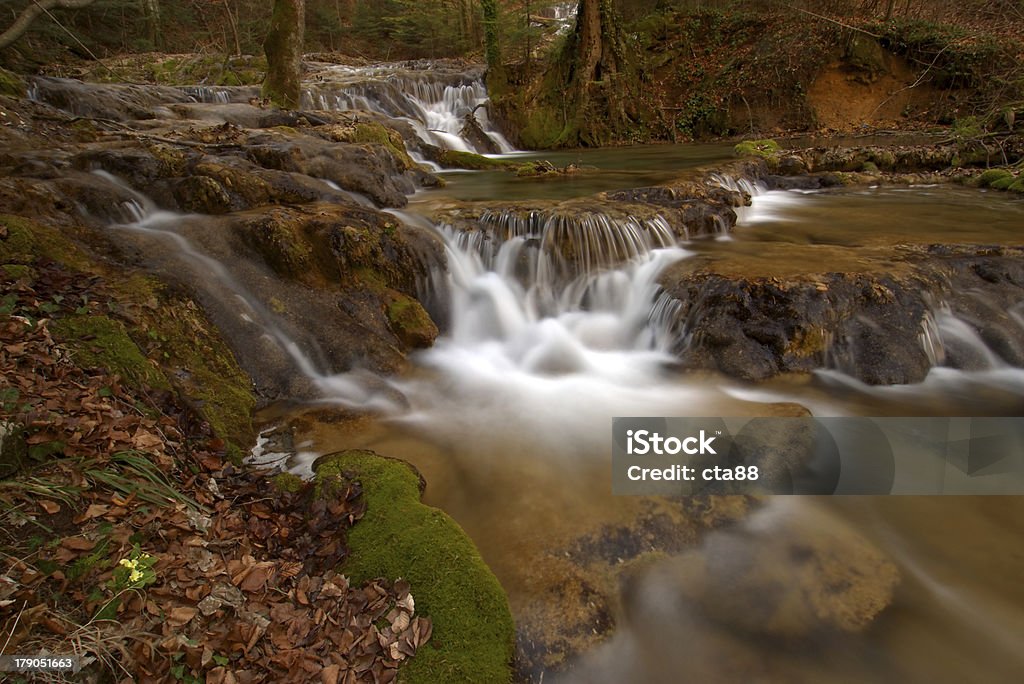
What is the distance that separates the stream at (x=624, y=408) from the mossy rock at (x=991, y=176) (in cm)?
162

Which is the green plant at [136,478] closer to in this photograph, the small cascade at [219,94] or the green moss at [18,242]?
the green moss at [18,242]

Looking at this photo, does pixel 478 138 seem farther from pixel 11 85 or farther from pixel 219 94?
pixel 11 85

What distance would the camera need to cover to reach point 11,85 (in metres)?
8.75

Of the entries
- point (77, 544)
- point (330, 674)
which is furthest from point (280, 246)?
point (330, 674)

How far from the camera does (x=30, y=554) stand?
2.04m

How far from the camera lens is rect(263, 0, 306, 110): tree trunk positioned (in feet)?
35.7

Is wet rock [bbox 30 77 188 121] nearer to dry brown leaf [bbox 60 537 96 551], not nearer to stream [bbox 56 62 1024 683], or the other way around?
stream [bbox 56 62 1024 683]

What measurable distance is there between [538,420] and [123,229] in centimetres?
469

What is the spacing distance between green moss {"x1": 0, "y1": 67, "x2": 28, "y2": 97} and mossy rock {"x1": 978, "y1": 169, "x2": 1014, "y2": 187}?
60.1 feet

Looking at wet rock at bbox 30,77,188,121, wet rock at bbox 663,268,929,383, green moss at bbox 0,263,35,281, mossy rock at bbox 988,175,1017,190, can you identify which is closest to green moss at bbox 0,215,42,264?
green moss at bbox 0,263,35,281

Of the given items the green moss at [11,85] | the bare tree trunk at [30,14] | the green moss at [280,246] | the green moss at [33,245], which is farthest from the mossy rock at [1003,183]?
the green moss at [11,85]

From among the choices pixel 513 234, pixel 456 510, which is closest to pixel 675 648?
pixel 456 510

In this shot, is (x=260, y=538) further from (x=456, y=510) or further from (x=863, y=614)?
(x=863, y=614)

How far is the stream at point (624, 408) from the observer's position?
284cm
